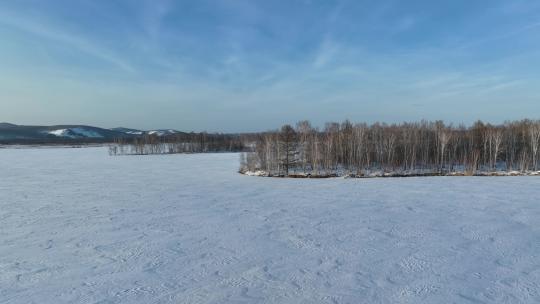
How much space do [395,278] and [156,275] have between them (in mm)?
5394

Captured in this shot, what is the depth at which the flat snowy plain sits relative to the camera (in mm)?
6902

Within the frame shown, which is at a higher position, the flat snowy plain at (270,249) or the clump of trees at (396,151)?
the clump of trees at (396,151)

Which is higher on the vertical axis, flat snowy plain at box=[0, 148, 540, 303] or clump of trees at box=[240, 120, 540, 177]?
clump of trees at box=[240, 120, 540, 177]

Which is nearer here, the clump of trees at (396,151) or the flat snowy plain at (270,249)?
the flat snowy plain at (270,249)

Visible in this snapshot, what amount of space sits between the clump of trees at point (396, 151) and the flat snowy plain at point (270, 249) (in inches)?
658

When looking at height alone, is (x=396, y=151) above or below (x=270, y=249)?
above

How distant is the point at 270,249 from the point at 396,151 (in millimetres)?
33077

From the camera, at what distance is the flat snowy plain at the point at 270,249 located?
22.6 ft

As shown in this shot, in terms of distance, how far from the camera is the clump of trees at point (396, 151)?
112 feet

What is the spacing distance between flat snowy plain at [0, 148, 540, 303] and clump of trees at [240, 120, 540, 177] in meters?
16.7

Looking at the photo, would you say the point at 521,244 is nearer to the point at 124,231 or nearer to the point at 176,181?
the point at 124,231

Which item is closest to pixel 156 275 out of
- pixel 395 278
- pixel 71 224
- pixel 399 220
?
pixel 395 278

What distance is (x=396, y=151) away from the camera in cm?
3909

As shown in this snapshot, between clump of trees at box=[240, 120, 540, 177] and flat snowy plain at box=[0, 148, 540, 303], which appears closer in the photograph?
flat snowy plain at box=[0, 148, 540, 303]
